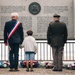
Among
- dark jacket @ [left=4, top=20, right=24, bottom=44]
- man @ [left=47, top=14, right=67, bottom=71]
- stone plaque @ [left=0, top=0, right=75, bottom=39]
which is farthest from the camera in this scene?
stone plaque @ [left=0, top=0, right=75, bottom=39]

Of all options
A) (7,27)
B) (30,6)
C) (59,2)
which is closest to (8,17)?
(30,6)

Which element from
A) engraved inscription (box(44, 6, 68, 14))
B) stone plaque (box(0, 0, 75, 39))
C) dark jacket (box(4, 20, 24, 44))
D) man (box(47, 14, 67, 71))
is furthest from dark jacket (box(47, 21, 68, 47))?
engraved inscription (box(44, 6, 68, 14))

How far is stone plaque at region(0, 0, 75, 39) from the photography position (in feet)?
61.0

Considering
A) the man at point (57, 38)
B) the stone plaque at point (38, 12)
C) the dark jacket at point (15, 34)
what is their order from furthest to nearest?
the stone plaque at point (38, 12) → the man at point (57, 38) → the dark jacket at point (15, 34)

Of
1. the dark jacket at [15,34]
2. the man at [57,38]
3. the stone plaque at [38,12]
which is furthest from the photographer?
the stone plaque at [38,12]

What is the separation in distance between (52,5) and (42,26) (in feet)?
3.27

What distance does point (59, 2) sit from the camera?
61.7ft

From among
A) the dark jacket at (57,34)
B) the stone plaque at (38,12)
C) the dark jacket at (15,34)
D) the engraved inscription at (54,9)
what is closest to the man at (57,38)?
the dark jacket at (57,34)

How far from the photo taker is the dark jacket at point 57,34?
39.5 ft

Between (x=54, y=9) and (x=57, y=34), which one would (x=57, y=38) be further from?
(x=54, y=9)

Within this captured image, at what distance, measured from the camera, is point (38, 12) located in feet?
61.5

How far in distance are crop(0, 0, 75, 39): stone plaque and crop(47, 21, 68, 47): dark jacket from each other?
639 centimetres

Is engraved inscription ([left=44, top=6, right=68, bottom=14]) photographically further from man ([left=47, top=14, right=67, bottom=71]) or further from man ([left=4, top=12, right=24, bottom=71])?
man ([left=4, top=12, right=24, bottom=71])

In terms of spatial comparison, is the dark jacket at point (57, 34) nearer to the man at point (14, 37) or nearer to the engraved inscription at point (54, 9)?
the man at point (14, 37)
